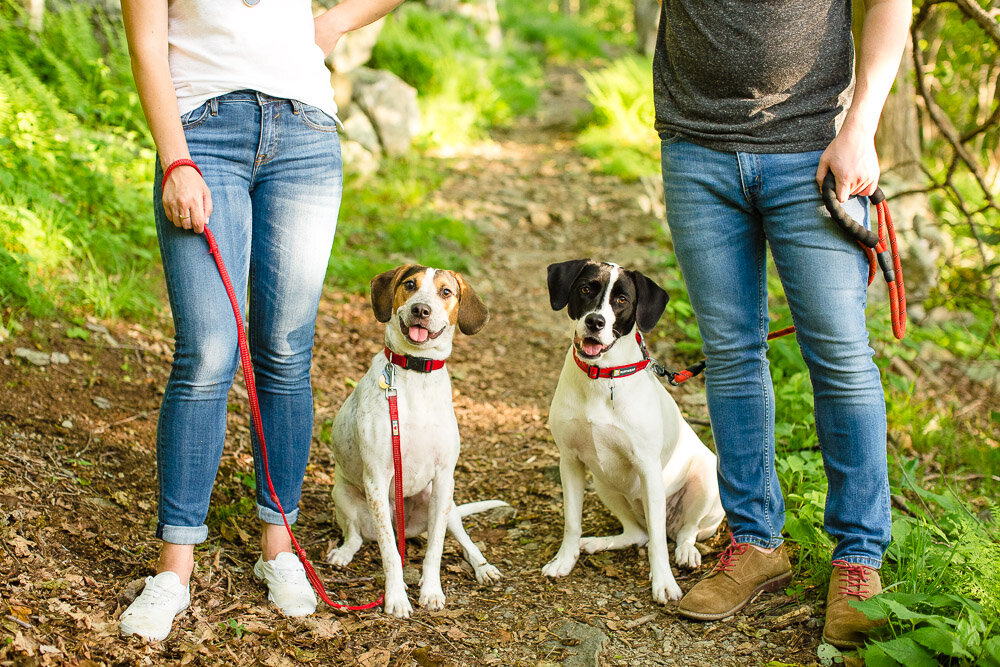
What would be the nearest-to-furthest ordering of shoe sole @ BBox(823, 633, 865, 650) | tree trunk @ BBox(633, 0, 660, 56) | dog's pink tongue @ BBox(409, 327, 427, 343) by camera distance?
shoe sole @ BBox(823, 633, 865, 650) → dog's pink tongue @ BBox(409, 327, 427, 343) → tree trunk @ BBox(633, 0, 660, 56)

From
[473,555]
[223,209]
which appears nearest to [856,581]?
[473,555]

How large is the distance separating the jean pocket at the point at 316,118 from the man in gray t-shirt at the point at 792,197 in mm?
1258

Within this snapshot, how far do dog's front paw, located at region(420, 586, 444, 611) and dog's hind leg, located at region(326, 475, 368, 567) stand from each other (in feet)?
1.56

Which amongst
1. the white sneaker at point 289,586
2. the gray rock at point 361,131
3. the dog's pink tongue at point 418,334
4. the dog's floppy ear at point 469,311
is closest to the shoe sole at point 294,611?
the white sneaker at point 289,586

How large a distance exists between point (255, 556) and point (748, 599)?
6.77ft

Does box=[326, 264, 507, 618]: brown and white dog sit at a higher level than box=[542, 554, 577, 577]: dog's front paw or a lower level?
higher

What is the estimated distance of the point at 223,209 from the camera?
2592mm

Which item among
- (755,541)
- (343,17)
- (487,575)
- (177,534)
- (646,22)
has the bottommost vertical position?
(487,575)

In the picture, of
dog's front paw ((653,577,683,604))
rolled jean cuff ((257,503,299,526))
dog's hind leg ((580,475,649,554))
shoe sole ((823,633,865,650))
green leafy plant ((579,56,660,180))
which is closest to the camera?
shoe sole ((823,633,865,650))

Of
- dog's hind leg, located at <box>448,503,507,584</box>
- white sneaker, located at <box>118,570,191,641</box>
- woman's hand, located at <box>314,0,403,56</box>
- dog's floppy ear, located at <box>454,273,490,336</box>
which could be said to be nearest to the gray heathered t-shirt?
dog's floppy ear, located at <box>454,273,490,336</box>

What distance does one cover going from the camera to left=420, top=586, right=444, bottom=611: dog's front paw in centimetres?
319

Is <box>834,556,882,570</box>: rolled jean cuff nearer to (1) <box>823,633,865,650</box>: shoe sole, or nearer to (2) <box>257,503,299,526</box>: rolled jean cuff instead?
(1) <box>823,633,865,650</box>: shoe sole

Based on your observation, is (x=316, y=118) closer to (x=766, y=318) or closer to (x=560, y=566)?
(x=766, y=318)

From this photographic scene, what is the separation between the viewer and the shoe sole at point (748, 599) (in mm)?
3078
